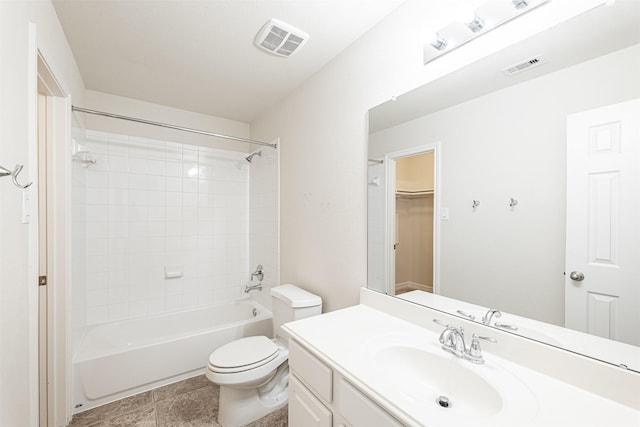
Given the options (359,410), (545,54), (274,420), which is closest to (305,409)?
(359,410)

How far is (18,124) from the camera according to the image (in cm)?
98

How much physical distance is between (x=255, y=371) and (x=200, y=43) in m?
2.03

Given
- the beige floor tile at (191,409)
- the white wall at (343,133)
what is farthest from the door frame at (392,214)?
the beige floor tile at (191,409)

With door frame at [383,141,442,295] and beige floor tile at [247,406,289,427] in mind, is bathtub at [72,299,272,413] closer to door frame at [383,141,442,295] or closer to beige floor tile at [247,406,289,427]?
beige floor tile at [247,406,289,427]

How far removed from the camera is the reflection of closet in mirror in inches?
50.9

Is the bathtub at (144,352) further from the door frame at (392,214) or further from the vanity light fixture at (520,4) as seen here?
the vanity light fixture at (520,4)

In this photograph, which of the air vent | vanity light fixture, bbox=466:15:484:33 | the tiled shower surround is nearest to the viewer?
the air vent

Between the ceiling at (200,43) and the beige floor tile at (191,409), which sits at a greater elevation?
the ceiling at (200,43)

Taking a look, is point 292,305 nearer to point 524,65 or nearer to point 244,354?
point 244,354

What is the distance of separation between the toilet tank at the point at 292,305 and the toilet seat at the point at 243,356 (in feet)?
0.57

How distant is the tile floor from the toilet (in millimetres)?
86

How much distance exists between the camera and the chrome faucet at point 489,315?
1.03 meters

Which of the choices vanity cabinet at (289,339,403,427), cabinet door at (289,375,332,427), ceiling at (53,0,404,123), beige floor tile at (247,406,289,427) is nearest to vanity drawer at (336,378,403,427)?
vanity cabinet at (289,339,403,427)

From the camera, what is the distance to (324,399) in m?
0.99
